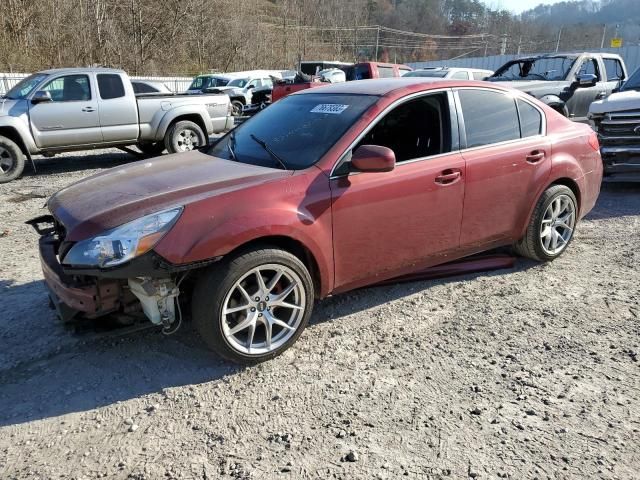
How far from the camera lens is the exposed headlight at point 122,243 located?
Answer: 113 inches

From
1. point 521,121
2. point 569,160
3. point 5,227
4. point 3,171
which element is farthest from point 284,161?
point 3,171

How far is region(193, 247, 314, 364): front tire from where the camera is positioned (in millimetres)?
3047

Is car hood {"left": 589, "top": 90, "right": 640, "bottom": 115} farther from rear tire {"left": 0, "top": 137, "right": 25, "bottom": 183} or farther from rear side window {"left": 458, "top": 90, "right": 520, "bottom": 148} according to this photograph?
rear tire {"left": 0, "top": 137, "right": 25, "bottom": 183}

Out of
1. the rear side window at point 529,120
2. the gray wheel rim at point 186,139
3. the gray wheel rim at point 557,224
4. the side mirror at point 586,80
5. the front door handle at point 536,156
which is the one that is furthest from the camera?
the gray wheel rim at point 186,139

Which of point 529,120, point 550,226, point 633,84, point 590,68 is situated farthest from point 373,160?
point 590,68

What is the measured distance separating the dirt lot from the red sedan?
1.08ft

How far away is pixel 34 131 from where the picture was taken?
9023mm

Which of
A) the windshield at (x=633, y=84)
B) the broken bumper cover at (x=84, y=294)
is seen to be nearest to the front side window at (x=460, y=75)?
the windshield at (x=633, y=84)

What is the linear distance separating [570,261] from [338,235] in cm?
280

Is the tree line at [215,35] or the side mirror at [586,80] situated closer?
the side mirror at [586,80]

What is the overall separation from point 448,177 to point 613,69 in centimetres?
1003

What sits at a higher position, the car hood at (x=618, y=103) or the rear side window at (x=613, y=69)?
the rear side window at (x=613, y=69)

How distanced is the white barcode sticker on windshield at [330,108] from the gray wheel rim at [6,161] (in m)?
6.97

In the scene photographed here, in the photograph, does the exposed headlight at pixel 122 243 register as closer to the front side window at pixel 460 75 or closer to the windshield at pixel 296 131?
the windshield at pixel 296 131
